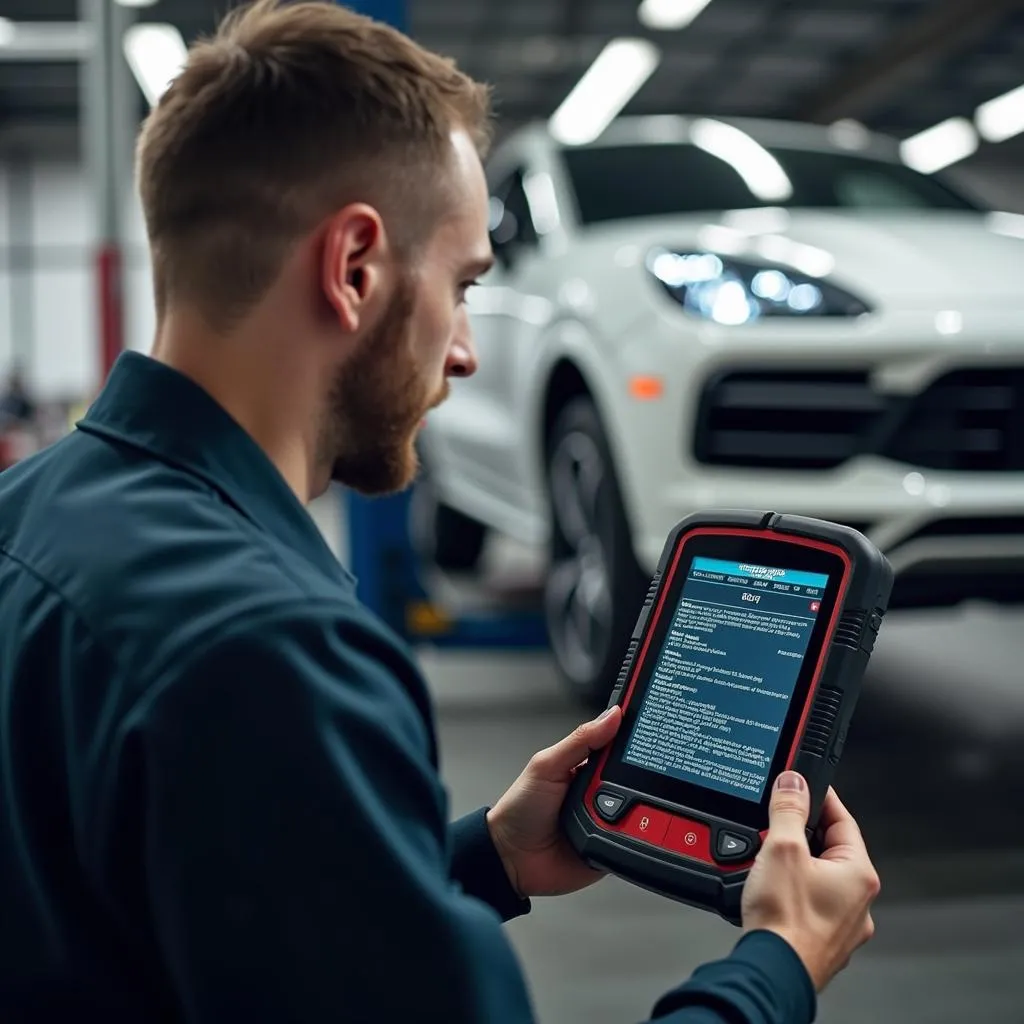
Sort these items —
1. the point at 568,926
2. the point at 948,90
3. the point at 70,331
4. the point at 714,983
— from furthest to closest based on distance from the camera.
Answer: the point at 70,331, the point at 948,90, the point at 568,926, the point at 714,983

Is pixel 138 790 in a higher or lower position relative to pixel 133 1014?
higher

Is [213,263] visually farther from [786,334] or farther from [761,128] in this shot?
[761,128]

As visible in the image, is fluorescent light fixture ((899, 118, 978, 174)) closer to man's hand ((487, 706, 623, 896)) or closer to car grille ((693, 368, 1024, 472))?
car grille ((693, 368, 1024, 472))

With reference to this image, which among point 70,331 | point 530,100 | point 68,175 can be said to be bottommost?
point 70,331

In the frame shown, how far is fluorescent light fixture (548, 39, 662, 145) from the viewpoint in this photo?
1186 centimetres

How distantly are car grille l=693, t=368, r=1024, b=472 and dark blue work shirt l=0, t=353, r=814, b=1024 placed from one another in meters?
1.85

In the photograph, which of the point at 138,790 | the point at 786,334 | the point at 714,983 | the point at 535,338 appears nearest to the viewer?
the point at 138,790

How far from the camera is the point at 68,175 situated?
53.7ft

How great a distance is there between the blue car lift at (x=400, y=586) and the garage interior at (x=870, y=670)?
0.04 feet

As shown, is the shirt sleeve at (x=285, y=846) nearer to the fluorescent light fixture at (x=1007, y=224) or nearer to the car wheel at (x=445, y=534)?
the fluorescent light fixture at (x=1007, y=224)

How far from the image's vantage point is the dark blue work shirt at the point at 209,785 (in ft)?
2.07

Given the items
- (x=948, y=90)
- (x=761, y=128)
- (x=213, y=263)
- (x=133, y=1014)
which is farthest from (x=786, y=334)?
(x=948, y=90)

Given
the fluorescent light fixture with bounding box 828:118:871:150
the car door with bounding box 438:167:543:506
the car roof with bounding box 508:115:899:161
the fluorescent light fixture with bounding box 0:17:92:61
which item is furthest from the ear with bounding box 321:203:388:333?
the fluorescent light fixture with bounding box 0:17:92:61

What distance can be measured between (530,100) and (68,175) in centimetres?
583
